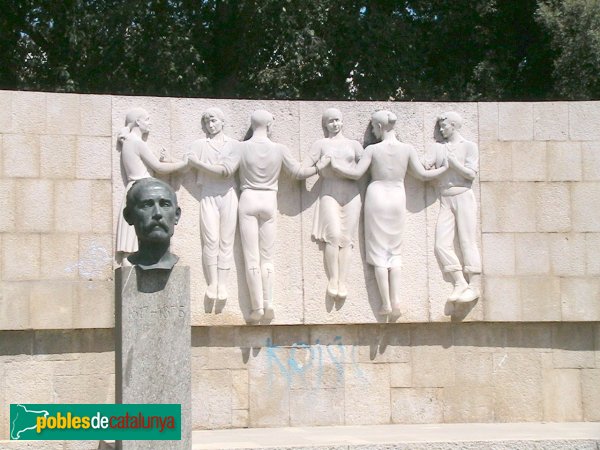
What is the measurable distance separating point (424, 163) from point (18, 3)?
925 cm

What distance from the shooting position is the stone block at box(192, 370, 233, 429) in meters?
12.4

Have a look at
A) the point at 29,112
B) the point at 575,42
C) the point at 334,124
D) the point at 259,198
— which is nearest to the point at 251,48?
the point at 575,42

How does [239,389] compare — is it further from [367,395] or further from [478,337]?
[478,337]

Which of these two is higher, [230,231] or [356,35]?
[356,35]

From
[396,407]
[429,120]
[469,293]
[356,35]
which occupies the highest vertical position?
[356,35]

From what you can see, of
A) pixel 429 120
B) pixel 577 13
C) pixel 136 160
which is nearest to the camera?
pixel 136 160

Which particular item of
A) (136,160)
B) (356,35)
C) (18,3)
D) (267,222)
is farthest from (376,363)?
(18,3)

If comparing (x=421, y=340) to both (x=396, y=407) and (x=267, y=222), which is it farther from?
(x=267, y=222)

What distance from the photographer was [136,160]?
12.2m

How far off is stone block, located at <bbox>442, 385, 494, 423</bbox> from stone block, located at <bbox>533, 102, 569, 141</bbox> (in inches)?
103

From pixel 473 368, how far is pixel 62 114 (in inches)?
186

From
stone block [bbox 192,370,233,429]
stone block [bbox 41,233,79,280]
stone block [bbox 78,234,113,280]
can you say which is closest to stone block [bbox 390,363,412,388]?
stone block [bbox 192,370,233,429]

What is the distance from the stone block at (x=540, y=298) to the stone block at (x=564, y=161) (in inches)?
41.0

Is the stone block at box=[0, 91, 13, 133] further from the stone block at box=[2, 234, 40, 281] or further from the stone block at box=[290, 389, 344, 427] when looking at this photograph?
the stone block at box=[290, 389, 344, 427]
